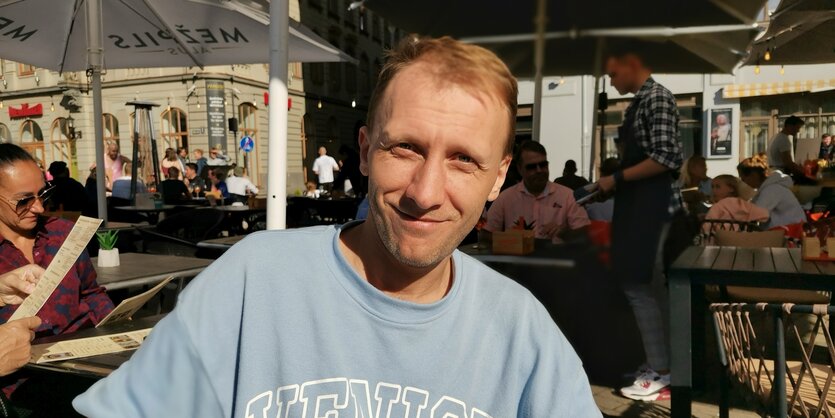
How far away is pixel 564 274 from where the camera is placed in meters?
Answer: 4.70

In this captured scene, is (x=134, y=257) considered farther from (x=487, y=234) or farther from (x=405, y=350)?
(x=405, y=350)

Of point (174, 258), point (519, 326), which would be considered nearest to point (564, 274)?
point (174, 258)

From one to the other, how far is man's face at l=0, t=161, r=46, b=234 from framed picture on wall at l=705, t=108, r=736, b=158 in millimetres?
17048

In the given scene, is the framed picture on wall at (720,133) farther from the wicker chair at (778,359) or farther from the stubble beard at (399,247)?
the stubble beard at (399,247)

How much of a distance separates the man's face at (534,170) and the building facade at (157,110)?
67.8ft

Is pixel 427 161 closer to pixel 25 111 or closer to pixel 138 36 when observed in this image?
pixel 138 36

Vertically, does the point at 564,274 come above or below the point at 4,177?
below

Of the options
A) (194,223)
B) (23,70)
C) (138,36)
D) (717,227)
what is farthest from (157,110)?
(717,227)

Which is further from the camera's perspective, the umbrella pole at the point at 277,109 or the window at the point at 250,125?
the window at the point at 250,125

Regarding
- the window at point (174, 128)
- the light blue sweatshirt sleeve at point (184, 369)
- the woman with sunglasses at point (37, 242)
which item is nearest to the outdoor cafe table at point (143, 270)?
the woman with sunglasses at point (37, 242)

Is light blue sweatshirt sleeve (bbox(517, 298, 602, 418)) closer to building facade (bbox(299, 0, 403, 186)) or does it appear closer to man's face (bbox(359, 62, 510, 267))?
man's face (bbox(359, 62, 510, 267))

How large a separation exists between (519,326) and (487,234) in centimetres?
324

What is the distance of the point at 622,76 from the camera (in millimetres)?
3895

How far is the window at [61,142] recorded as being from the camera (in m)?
26.8
